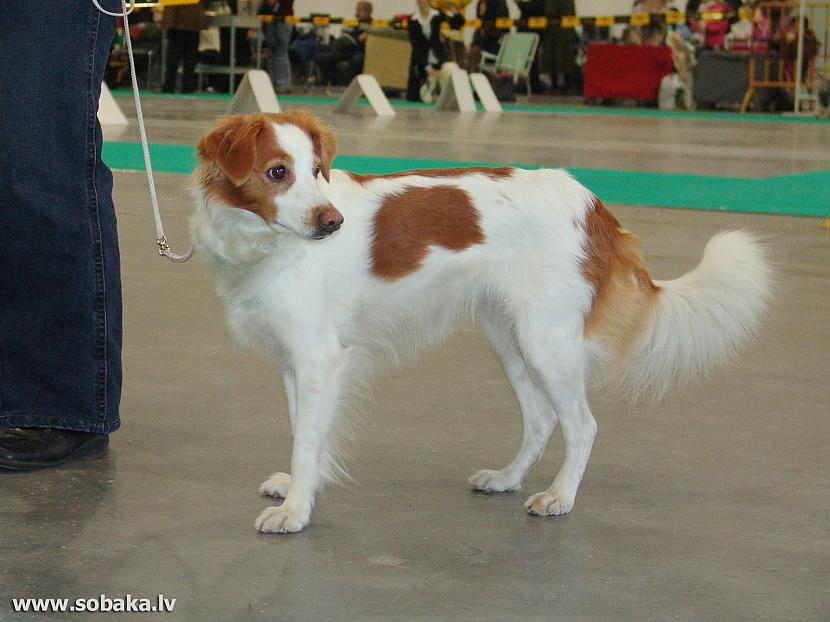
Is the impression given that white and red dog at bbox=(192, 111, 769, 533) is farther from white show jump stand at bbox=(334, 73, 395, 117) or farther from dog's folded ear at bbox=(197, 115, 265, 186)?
white show jump stand at bbox=(334, 73, 395, 117)

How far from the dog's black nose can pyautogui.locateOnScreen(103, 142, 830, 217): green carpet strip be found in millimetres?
4402

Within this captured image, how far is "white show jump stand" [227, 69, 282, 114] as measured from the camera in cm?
1219

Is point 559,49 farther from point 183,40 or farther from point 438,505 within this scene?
point 438,505

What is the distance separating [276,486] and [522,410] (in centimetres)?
59

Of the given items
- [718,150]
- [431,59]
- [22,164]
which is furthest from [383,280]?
[431,59]

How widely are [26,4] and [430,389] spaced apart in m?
1.46

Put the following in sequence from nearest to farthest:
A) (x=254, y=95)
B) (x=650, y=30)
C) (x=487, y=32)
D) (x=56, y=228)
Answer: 1. (x=56, y=228)
2. (x=254, y=95)
3. (x=650, y=30)
4. (x=487, y=32)

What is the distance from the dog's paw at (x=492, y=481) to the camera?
2658 millimetres

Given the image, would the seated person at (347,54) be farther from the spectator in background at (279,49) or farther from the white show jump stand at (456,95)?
the white show jump stand at (456,95)

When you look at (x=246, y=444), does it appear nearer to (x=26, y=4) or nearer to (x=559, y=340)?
(x=559, y=340)

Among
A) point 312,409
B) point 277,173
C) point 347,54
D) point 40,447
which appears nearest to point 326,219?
point 277,173

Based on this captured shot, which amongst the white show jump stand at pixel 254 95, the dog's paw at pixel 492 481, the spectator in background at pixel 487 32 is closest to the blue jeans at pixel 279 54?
the spectator in background at pixel 487 32

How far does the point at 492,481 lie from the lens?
8.73 feet

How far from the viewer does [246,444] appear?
2.91m
